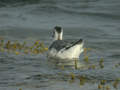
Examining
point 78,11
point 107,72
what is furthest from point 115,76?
point 78,11

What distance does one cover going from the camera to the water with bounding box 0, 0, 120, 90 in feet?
37.2

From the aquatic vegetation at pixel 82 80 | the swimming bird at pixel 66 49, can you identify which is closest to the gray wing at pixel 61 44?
the swimming bird at pixel 66 49

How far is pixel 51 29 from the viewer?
67.5 feet

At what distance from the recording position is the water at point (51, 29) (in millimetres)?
11336

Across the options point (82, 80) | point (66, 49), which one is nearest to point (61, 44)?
point (66, 49)

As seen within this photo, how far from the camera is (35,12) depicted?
2419cm

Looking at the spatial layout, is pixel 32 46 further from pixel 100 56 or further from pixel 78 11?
pixel 78 11

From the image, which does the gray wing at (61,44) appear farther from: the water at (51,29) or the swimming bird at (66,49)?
the water at (51,29)

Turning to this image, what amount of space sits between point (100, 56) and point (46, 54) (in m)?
2.10

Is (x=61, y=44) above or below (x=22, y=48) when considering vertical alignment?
above

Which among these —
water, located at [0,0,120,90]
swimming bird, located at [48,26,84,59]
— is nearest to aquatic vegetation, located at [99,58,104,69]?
water, located at [0,0,120,90]

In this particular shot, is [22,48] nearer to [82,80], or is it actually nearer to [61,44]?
[61,44]

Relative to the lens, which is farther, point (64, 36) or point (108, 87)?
point (64, 36)

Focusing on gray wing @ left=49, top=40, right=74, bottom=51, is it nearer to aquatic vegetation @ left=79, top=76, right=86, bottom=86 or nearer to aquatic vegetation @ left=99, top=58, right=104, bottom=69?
aquatic vegetation @ left=99, top=58, right=104, bottom=69
